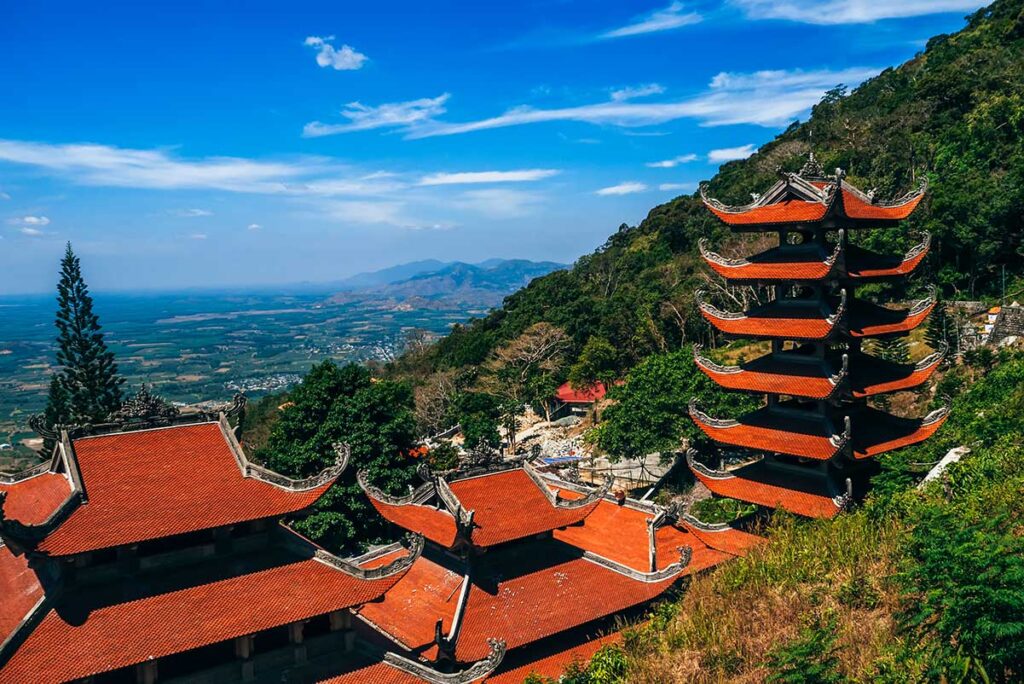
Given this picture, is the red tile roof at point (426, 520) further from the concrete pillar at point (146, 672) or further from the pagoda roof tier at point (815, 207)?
the pagoda roof tier at point (815, 207)

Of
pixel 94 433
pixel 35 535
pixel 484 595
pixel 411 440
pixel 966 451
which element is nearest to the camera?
pixel 35 535

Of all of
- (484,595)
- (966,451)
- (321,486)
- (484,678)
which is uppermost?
(321,486)

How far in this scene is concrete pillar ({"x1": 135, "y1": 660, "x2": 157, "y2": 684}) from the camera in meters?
13.3

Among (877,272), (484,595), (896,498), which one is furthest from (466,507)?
(877,272)

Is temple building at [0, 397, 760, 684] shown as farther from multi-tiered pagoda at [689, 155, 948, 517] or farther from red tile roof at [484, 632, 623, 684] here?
multi-tiered pagoda at [689, 155, 948, 517]

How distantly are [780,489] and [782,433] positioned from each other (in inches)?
57.5

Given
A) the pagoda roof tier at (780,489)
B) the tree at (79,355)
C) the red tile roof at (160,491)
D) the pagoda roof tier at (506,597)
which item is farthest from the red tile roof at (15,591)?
the tree at (79,355)

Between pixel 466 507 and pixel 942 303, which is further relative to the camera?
pixel 942 303

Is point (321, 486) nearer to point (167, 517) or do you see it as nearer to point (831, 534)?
point (167, 517)

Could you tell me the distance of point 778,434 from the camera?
1975 centimetres

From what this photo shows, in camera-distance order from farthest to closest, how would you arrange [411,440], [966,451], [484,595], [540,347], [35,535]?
[540,347] < [411,440] < [966,451] < [484,595] < [35,535]

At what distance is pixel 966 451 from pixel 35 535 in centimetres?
2045

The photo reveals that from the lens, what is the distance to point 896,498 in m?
15.3

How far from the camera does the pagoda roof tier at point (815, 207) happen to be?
18906 millimetres
